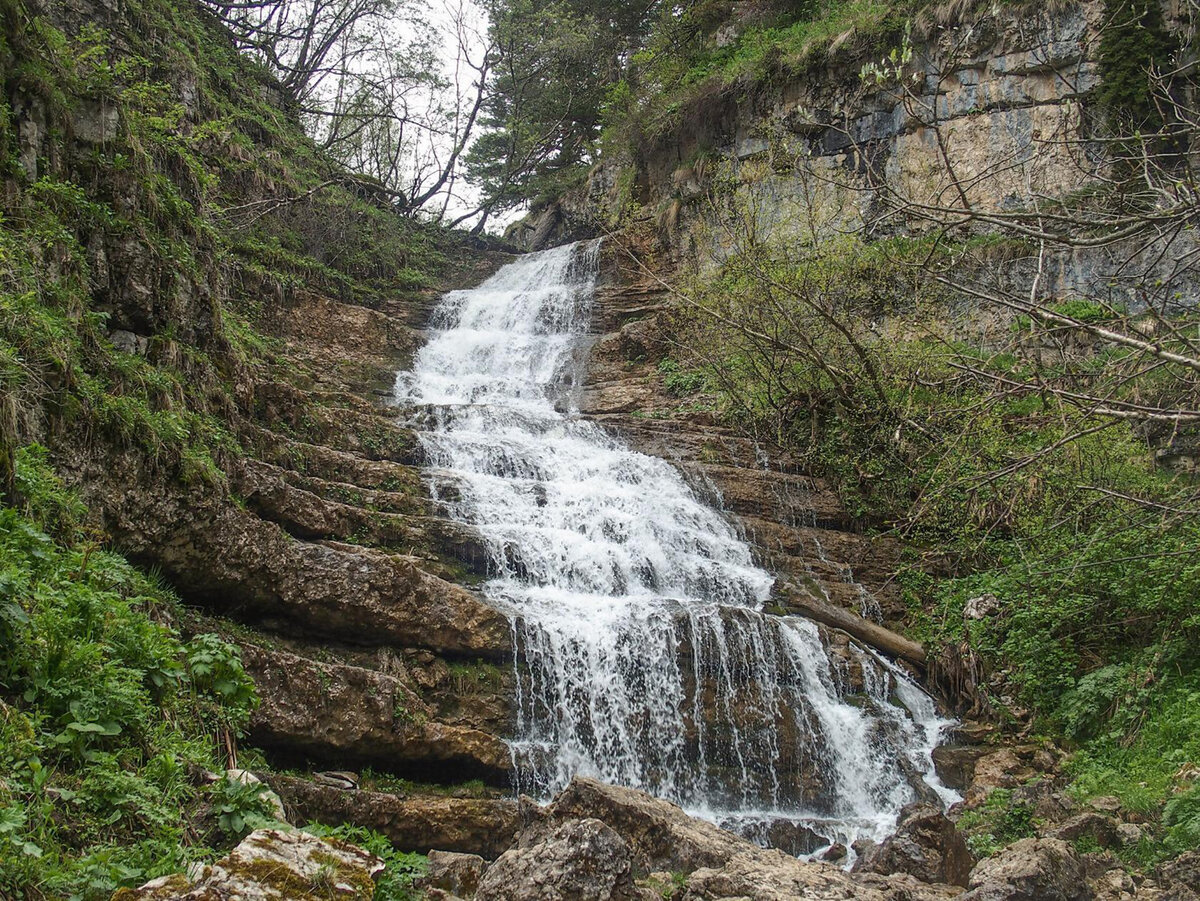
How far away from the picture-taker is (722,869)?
5070 mm

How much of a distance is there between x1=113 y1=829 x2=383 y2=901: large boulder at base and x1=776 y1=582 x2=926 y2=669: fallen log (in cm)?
899

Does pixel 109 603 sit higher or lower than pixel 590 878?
higher

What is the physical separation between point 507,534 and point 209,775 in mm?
7091

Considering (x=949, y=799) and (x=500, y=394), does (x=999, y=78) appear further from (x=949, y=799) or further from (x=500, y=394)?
(x=949, y=799)

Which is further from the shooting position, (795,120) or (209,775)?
(795,120)

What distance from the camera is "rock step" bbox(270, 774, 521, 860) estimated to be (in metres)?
6.43

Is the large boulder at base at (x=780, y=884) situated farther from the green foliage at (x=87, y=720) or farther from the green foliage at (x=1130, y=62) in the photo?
the green foliage at (x=1130, y=62)

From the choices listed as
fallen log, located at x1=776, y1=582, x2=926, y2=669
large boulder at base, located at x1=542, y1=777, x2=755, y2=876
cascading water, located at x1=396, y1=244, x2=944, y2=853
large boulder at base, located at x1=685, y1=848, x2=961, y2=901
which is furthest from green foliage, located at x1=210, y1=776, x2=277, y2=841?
fallen log, located at x1=776, y1=582, x2=926, y2=669

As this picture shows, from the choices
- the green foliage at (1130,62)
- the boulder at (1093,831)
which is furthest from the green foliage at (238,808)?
the green foliage at (1130,62)

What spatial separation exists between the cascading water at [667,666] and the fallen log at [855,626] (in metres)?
0.45

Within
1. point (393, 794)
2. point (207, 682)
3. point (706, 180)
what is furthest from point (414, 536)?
point (706, 180)

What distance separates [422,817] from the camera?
22.7 ft

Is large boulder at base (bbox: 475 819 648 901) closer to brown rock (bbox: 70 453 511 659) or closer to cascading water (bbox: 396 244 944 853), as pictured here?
cascading water (bbox: 396 244 944 853)

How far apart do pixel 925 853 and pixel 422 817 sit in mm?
4358
